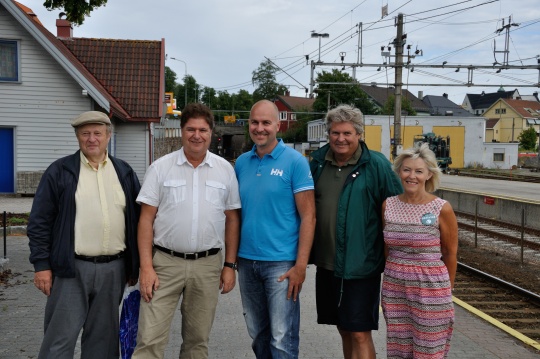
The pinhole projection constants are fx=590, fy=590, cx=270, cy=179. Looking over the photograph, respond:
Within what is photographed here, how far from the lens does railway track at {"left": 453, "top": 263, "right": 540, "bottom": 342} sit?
7.85 m

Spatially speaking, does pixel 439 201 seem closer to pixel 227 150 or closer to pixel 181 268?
pixel 181 268

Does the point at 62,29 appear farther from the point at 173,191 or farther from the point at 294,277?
the point at 294,277

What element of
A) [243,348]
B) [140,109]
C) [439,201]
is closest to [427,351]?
[439,201]

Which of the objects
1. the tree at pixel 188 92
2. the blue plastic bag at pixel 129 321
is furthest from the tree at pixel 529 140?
the blue plastic bag at pixel 129 321

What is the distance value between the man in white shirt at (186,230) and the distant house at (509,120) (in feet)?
351

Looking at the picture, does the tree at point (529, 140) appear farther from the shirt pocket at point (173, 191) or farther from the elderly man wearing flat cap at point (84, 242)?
the elderly man wearing flat cap at point (84, 242)

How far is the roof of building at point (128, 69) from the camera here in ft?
76.0

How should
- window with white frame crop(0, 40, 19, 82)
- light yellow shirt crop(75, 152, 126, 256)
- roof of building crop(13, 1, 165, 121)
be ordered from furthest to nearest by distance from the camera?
roof of building crop(13, 1, 165, 121)
window with white frame crop(0, 40, 19, 82)
light yellow shirt crop(75, 152, 126, 256)

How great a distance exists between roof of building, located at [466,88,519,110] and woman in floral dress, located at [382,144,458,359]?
130m

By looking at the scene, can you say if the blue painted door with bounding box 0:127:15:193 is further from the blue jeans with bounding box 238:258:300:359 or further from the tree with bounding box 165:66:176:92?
the tree with bounding box 165:66:176:92

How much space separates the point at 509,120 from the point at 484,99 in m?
20.1

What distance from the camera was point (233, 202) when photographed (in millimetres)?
4383

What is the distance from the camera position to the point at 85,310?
4.33 meters

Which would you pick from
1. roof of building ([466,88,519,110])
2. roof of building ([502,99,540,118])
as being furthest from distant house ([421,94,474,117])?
roof of building ([466,88,519,110])
